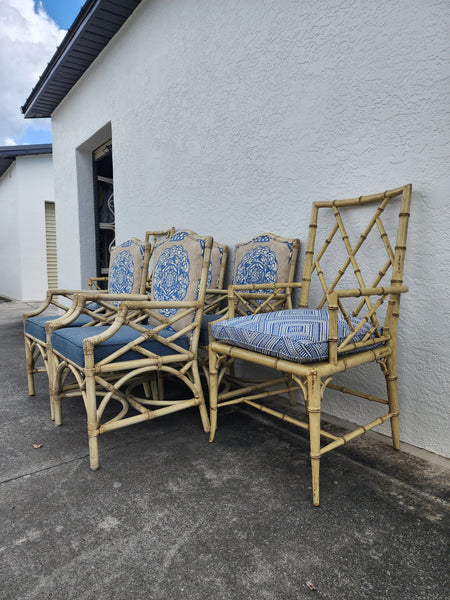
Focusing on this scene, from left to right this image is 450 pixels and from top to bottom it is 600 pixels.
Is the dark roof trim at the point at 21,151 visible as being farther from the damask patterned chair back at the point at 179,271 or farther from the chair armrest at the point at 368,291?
the chair armrest at the point at 368,291

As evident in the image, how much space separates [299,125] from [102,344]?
1546 mm

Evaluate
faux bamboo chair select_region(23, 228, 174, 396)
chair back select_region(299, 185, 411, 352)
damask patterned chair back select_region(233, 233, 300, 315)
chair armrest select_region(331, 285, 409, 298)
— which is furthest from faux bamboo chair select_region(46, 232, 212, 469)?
chair armrest select_region(331, 285, 409, 298)

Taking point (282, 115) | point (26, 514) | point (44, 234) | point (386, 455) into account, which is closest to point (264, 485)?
point (386, 455)

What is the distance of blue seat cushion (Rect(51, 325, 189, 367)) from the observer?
1472mm

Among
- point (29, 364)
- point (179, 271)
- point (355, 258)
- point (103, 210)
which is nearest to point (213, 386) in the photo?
point (179, 271)

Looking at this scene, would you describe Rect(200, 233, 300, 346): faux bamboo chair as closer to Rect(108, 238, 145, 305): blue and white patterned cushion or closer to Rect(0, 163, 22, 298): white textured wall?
Rect(108, 238, 145, 305): blue and white patterned cushion

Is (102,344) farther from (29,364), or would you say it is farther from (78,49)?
(78,49)

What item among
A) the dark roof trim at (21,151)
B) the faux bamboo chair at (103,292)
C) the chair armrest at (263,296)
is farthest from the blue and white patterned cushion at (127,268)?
the dark roof trim at (21,151)

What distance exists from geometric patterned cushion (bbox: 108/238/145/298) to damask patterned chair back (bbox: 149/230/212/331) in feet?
1.02

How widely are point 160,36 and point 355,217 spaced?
8.56 feet

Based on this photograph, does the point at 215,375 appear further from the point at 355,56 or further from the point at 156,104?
the point at 156,104

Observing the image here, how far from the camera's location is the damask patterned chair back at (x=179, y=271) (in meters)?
1.82

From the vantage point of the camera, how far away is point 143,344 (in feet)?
5.17

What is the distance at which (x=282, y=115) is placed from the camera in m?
2.08
